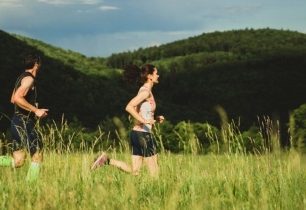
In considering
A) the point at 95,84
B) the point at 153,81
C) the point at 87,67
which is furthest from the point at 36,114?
the point at 87,67

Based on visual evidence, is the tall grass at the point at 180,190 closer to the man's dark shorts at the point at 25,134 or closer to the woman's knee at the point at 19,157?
the woman's knee at the point at 19,157

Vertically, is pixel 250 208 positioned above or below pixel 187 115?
above

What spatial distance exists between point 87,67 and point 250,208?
215 ft

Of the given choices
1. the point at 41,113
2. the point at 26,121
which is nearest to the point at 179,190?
the point at 41,113

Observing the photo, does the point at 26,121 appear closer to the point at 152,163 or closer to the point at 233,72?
the point at 152,163

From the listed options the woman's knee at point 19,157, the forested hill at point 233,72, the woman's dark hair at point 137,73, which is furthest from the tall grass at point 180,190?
the forested hill at point 233,72

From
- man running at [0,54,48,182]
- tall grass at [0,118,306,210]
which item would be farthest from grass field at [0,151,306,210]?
man running at [0,54,48,182]

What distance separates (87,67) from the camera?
70.2 m

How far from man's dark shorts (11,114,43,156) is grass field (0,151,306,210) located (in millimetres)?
420

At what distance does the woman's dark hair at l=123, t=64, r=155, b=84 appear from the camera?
27.0 feet

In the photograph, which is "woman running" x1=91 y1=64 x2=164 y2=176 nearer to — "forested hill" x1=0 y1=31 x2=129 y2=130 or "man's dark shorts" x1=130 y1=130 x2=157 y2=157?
"man's dark shorts" x1=130 y1=130 x2=157 y2=157

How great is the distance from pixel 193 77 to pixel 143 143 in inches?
5173

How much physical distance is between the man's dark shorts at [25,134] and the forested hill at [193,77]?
1.98m

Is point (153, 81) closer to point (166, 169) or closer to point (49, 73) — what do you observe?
point (166, 169)
